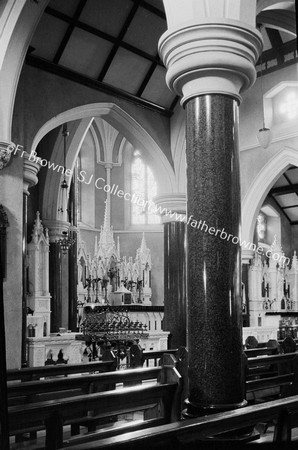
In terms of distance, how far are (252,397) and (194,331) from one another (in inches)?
113

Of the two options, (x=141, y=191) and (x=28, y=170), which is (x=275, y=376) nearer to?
(x=28, y=170)

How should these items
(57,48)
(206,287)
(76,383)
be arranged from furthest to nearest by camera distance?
(57,48) → (76,383) → (206,287)

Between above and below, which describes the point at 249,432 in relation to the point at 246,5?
below

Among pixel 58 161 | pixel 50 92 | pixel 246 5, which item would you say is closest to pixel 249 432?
pixel 246 5

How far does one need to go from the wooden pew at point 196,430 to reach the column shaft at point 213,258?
3.01 feet

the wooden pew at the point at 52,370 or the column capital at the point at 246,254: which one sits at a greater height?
the column capital at the point at 246,254

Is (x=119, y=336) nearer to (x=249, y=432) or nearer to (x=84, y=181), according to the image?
(x=249, y=432)

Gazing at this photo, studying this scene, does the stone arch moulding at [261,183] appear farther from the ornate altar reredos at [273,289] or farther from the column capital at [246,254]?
the ornate altar reredos at [273,289]

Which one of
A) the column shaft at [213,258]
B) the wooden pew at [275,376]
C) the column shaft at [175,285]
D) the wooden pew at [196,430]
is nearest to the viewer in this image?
the wooden pew at [196,430]

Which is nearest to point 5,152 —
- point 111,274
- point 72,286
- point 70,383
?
point 70,383

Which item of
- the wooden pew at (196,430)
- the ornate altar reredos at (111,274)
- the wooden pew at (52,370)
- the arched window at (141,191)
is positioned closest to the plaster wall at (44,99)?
the wooden pew at (52,370)

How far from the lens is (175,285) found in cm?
1122

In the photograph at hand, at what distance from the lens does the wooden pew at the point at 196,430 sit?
95.7 inches

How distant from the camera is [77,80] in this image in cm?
1026
